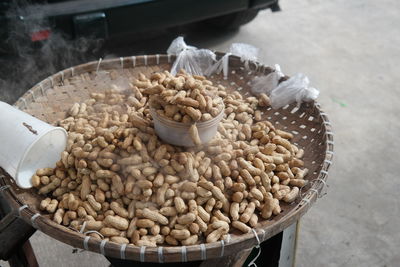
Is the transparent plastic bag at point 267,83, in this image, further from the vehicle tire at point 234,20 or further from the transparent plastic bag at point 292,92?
the vehicle tire at point 234,20

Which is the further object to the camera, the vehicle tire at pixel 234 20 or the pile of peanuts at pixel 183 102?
the vehicle tire at pixel 234 20

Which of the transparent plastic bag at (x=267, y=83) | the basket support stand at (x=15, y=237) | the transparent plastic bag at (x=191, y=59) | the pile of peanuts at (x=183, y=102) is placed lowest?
the basket support stand at (x=15, y=237)

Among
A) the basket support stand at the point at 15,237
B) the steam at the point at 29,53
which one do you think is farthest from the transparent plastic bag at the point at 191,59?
the basket support stand at the point at 15,237

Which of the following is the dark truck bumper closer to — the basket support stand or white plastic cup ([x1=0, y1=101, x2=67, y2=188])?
white plastic cup ([x1=0, y1=101, x2=67, y2=188])

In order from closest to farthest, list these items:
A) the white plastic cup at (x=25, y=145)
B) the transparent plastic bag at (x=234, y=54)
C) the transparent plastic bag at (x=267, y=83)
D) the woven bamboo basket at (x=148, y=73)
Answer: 1. the woven bamboo basket at (x=148, y=73)
2. the white plastic cup at (x=25, y=145)
3. the transparent plastic bag at (x=267, y=83)
4. the transparent plastic bag at (x=234, y=54)

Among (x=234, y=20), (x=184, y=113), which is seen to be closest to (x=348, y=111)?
(x=234, y=20)

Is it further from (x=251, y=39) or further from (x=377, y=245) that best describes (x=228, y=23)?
(x=377, y=245)

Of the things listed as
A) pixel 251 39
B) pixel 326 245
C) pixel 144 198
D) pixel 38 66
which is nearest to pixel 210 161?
pixel 144 198
